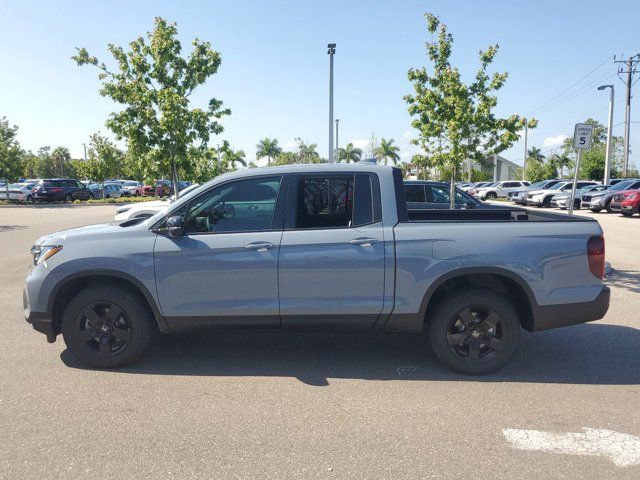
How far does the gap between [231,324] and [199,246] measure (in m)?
0.74

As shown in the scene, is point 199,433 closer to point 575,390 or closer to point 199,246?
point 199,246

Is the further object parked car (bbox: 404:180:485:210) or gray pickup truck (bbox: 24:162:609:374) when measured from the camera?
parked car (bbox: 404:180:485:210)

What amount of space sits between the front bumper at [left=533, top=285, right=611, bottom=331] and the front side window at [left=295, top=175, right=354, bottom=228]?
1837 millimetres

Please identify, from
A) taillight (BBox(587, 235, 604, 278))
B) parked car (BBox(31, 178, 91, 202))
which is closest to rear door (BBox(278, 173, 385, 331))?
taillight (BBox(587, 235, 604, 278))

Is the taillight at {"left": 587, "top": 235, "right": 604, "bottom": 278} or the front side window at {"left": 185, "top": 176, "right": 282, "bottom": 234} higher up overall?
the front side window at {"left": 185, "top": 176, "right": 282, "bottom": 234}

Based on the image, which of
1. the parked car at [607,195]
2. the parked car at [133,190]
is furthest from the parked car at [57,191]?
the parked car at [607,195]

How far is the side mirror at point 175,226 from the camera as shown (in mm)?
4281

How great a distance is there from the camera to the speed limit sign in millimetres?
9352

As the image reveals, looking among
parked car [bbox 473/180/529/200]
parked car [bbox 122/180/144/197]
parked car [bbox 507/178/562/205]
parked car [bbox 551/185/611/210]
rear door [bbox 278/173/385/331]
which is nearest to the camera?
rear door [bbox 278/173/385/331]

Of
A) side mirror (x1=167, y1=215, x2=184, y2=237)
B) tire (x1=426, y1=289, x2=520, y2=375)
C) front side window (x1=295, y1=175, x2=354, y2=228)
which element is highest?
front side window (x1=295, y1=175, x2=354, y2=228)

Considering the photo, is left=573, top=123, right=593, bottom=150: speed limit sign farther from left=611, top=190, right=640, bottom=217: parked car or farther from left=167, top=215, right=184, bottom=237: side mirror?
left=611, top=190, right=640, bottom=217: parked car

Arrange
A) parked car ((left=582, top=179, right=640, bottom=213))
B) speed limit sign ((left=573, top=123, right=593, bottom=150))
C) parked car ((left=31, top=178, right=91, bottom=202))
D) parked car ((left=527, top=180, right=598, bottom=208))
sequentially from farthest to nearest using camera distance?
parked car ((left=31, top=178, right=91, bottom=202)) → parked car ((left=527, top=180, right=598, bottom=208)) → parked car ((left=582, top=179, right=640, bottom=213)) → speed limit sign ((left=573, top=123, right=593, bottom=150))

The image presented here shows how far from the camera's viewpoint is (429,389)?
409cm

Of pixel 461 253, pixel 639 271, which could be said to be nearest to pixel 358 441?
pixel 461 253
